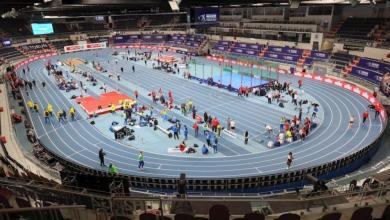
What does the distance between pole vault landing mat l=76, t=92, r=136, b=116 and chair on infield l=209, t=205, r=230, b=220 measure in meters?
22.1

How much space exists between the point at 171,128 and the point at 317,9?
39.2 m

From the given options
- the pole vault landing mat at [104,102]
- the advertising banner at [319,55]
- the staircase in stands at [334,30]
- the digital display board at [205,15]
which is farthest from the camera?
the staircase in stands at [334,30]

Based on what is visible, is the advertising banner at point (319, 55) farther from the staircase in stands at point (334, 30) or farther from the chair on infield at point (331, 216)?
the chair on infield at point (331, 216)

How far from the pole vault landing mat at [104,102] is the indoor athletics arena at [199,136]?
18cm

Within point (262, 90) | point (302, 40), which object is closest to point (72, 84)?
point (262, 90)

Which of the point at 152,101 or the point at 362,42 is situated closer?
the point at 152,101

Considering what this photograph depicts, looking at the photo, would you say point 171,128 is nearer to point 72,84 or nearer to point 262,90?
point 262,90

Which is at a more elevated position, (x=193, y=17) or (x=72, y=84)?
(x=193, y=17)

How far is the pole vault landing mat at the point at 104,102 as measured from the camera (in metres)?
27.7

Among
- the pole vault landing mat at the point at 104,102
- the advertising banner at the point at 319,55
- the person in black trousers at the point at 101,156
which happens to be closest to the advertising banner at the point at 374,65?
the advertising banner at the point at 319,55

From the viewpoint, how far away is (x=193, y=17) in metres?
16.0

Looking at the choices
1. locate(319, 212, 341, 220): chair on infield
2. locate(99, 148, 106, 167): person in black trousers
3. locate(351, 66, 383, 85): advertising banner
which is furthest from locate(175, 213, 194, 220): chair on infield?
locate(351, 66, 383, 85): advertising banner

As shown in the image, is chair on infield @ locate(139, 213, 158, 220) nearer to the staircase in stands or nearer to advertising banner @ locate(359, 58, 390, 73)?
advertising banner @ locate(359, 58, 390, 73)

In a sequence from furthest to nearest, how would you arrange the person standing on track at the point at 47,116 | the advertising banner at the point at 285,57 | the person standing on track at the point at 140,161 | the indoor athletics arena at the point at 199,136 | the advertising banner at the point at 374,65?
the advertising banner at the point at 285,57 → the advertising banner at the point at 374,65 → the person standing on track at the point at 47,116 → the person standing on track at the point at 140,161 → the indoor athletics arena at the point at 199,136
